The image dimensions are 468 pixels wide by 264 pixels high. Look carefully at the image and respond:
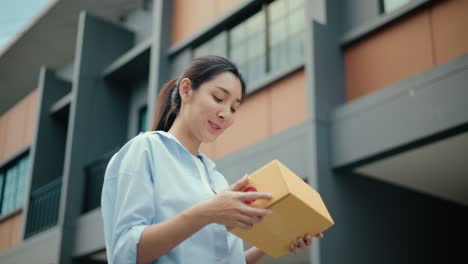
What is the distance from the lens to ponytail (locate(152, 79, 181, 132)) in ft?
7.64

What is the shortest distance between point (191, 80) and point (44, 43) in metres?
14.5

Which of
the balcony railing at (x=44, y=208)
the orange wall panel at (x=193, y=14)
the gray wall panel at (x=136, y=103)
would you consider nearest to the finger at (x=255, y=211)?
the orange wall panel at (x=193, y=14)

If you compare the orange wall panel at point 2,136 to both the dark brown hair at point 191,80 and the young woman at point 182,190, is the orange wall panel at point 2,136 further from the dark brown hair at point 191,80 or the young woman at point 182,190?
the young woman at point 182,190

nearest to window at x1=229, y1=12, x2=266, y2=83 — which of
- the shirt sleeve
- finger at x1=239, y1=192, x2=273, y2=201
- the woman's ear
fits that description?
the woman's ear

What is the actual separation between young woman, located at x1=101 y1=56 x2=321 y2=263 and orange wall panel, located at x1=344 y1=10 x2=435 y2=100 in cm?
500

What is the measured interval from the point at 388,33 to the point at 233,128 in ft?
8.23

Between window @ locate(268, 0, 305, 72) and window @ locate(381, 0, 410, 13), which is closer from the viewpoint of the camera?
window @ locate(381, 0, 410, 13)

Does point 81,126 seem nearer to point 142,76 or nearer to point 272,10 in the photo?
point 142,76

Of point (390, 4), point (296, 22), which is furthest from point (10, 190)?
point (390, 4)

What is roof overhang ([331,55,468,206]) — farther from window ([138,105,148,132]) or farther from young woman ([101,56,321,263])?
window ([138,105,148,132])

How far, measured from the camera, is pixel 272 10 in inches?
369

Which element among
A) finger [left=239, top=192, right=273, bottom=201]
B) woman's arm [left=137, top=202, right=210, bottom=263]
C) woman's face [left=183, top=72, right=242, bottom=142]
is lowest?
woman's arm [left=137, top=202, right=210, bottom=263]

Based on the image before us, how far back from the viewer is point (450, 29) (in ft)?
21.9

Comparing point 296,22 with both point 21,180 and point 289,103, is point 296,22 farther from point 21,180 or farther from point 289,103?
point 21,180
